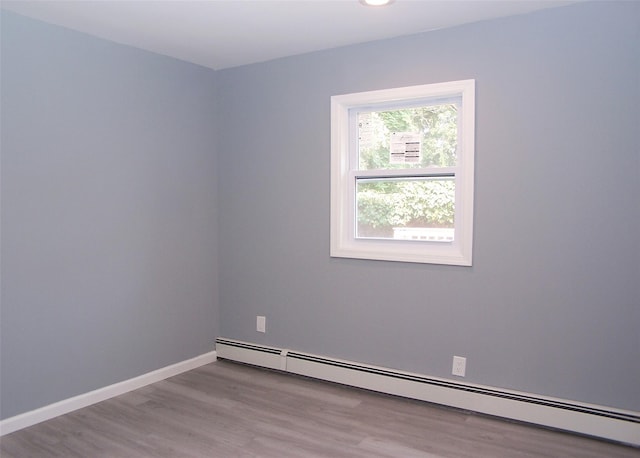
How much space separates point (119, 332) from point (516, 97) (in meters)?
3.00

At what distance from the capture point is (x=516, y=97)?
9.13ft

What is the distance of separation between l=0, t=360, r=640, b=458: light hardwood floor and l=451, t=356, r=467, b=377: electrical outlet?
0.24 m

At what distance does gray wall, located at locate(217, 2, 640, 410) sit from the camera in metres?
2.54

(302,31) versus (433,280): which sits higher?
(302,31)

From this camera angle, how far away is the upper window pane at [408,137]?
311 cm

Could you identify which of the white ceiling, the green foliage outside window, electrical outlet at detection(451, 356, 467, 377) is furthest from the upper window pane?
electrical outlet at detection(451, 356, 467, 377)

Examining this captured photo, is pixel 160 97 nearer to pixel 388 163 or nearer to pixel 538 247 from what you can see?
pixel 388 163

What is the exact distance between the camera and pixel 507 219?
2.83 meters

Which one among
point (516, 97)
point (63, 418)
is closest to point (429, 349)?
point (516, 97)

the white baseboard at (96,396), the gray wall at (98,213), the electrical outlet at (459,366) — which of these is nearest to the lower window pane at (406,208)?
the electrical outlet at (459,366)

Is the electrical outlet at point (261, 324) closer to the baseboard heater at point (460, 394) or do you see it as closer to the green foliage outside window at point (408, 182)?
the baseboard heater at point (460, 394)

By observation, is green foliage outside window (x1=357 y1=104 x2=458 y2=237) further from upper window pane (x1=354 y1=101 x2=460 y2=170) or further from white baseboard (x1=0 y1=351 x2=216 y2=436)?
white baseboard (x1=0 y1=351 x2=216 y2=436)

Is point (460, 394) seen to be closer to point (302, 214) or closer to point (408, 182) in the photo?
point (408, 182)

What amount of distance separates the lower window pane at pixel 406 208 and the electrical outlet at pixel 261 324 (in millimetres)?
1062
